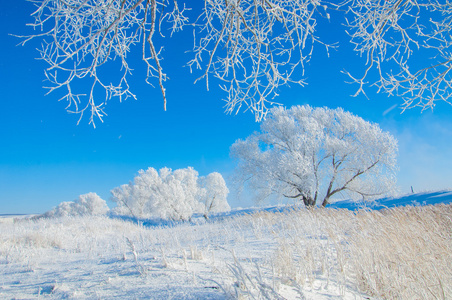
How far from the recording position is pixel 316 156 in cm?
1600

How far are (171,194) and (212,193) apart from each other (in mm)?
7393

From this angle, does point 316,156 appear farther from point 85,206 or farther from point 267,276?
point 85,206

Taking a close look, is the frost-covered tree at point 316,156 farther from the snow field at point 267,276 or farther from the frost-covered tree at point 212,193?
the frost-covered tree at point 212,193

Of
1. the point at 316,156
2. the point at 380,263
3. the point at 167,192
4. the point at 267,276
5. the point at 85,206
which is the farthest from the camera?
the point at 85,206

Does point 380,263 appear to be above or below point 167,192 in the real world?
below

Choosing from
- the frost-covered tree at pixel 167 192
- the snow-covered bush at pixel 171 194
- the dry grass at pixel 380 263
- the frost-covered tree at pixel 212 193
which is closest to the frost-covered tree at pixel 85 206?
the snow-covered bush at pixel 171 194

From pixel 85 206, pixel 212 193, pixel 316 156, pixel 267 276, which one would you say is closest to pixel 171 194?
pixel 212 193

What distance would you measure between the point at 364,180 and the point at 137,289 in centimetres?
1660

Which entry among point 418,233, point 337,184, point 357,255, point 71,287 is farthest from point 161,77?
point 337,184

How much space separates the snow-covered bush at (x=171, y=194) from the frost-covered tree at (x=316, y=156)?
15.0 meters

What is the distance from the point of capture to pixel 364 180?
15805 millimetres

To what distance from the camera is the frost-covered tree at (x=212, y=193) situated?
3531cm

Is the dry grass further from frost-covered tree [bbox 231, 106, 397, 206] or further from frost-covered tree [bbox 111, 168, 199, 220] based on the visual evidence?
frost-covered tree [bbox 111, 168, 199, 220]

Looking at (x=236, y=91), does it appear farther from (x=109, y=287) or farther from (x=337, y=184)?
(x=337, y=184)
